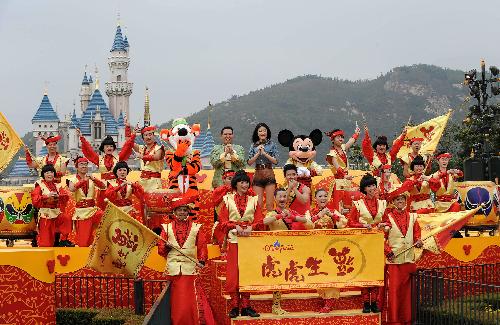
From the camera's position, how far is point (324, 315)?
9.03 meters

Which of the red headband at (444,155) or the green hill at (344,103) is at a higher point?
the green hill at (344,103)

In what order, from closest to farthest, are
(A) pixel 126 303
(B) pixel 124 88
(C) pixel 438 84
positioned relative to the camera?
(A) pixel 126 303
(B) pixel 124 88
(C) pixel 438 84

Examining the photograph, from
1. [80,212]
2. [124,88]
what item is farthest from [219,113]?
[80,212]

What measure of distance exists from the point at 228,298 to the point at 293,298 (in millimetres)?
813

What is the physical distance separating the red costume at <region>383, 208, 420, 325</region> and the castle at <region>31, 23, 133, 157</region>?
5596 centimetres

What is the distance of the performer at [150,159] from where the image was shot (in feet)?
40.7

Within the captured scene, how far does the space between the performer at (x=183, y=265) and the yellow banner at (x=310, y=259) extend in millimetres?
851

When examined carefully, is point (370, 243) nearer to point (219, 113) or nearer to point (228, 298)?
point (228, 298)

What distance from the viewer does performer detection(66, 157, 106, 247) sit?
40.5 feet

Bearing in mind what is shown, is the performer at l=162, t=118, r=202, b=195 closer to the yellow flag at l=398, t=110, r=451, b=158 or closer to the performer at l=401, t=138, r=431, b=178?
the performer at l=401, t=138, r=431, b=178

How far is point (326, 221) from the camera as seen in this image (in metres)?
9.79

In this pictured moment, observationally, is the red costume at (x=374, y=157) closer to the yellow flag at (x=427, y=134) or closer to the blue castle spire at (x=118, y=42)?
the yellow flag at (x=427, y=134)

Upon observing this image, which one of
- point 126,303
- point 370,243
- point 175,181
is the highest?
point 175,181

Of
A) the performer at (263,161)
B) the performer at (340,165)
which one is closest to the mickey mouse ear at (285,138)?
the performer at (263,161)
